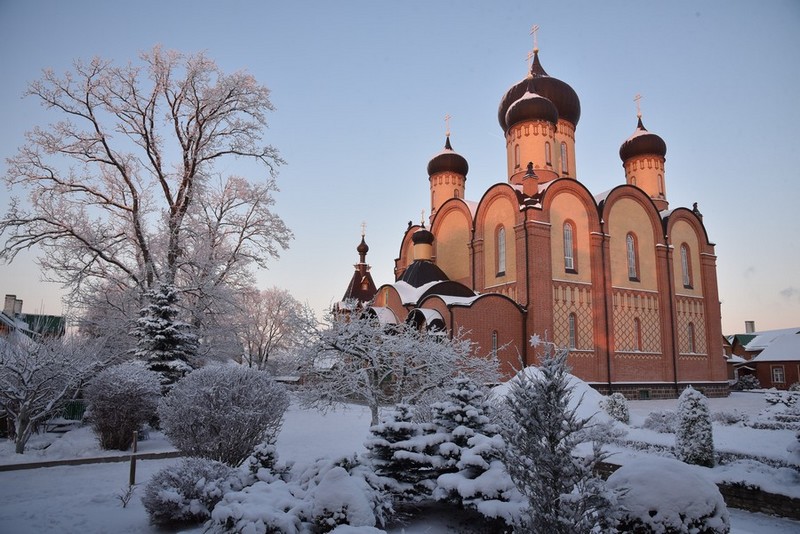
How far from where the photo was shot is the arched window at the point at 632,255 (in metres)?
24.6

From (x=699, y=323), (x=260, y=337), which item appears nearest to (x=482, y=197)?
(x=699, y=323)

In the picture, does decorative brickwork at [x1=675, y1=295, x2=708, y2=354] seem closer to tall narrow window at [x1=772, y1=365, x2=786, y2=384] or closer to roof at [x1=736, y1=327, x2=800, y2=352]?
tall narrow window at [x1=772, y1=365, x2=786, y2=384]

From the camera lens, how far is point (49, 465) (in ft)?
28.4

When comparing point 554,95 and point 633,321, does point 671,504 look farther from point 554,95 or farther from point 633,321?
point 554,95

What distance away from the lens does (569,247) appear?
2306cm

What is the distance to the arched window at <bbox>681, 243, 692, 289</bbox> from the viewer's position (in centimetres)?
2642

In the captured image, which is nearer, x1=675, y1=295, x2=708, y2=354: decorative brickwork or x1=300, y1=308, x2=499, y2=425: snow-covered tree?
x1=300, y1=308, x2=499, y2=425: snow-covered tree

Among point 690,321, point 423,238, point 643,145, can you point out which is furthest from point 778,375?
point 423,238

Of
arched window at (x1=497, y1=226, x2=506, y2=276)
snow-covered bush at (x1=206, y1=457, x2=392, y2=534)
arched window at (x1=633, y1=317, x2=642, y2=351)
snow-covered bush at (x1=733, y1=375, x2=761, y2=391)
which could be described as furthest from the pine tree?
snow-covered bush at (x1=733, y1=375, x2=761, y2=391)

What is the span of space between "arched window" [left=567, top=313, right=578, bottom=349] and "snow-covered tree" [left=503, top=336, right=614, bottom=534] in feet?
61.2

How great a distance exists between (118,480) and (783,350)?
140 feet

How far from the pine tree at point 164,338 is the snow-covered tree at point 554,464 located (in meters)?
11.0

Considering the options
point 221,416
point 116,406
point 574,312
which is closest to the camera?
point 221,416

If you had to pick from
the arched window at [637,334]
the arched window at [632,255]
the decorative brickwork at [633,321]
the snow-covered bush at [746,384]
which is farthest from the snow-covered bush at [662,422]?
the snow-covered bush at [746,384]
